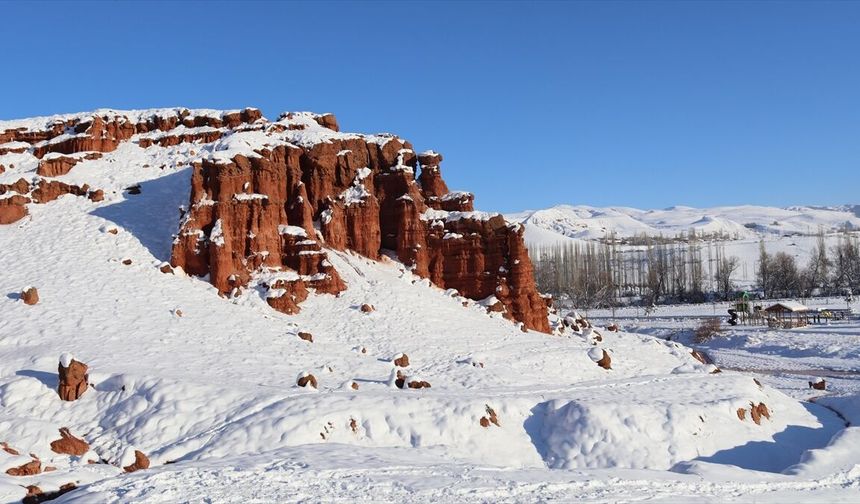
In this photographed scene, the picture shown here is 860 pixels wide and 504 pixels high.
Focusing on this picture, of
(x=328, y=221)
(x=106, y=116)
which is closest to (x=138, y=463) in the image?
(x=328, y=221)

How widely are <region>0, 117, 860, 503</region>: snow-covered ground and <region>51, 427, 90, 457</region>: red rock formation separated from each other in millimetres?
308

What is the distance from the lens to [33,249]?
30.9m

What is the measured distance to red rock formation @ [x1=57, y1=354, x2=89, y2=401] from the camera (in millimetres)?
18812

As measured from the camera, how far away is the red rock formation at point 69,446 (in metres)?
15.9

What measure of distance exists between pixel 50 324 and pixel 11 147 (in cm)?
2708

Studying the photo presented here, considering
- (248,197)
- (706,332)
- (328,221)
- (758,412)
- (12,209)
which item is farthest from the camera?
(706,332)

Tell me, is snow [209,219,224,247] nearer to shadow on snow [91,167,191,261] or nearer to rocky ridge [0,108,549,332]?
rocky ridge [0,108,549,332]

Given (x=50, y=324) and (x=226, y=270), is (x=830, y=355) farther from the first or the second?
(x=50, y=324)

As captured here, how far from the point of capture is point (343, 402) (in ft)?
60.4

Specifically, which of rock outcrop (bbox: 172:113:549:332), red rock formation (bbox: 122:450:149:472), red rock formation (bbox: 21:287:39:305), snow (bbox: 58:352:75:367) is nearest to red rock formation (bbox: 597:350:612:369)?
rock outcrop (bbox: 172:113:549:332)

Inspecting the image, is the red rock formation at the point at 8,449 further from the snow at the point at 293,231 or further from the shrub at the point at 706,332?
the shrub at the point at 706,332

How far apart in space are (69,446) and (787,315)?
3100 inches

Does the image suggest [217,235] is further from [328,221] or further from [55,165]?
[55,165]

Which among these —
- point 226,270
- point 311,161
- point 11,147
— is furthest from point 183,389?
point 11,147
